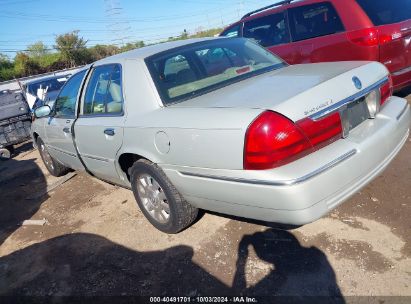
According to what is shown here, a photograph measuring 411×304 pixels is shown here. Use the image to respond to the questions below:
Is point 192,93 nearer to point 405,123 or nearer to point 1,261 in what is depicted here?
point 405,123

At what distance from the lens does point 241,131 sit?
7.76ft

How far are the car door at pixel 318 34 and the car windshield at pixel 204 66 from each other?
1856 mm

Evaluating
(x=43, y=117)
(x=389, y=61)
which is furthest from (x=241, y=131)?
(x=43, y=117)

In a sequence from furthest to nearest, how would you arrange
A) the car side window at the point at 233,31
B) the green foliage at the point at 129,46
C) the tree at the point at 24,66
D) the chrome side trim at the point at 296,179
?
the green foliage at the point at 129,46
the tree at the point at 24,66
the car side window at the point at 233,31
the chrome side trim at the point at 296,179

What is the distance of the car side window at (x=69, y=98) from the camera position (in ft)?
14.2

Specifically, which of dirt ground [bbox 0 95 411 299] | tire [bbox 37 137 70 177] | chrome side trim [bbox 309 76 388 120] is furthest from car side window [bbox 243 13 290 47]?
tire [bbox 37 137 70 177]

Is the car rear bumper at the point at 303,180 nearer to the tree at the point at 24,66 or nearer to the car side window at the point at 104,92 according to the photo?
the car side window at the point at 104,92

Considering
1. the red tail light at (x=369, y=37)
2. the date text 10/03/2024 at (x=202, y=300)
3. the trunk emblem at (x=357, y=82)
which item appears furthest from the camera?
the red tail light at (x=369, y=37)

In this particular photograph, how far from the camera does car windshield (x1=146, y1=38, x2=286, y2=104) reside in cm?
316

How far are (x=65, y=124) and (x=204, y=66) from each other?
6.52 ft

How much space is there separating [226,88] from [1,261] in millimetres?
2777

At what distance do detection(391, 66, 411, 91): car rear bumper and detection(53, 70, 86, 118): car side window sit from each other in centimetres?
391

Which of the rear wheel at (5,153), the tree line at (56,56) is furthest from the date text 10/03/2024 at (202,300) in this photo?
the tree line at (56,56)

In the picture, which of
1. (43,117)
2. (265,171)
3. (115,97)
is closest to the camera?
(265,171)
